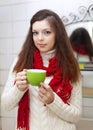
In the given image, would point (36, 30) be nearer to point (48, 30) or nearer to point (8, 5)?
point (48, 30)

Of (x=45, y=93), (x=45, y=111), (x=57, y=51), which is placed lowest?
(x=45, y=111)

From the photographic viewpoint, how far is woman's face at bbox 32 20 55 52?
926 millimetres

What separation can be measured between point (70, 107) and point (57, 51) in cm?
23

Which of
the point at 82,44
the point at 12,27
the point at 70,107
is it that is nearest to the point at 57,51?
the point at 70,107

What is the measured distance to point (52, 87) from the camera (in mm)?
932

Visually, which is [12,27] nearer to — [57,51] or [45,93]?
[57,51]

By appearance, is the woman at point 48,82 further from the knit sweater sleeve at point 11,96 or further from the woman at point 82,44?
the woman at point 82,44

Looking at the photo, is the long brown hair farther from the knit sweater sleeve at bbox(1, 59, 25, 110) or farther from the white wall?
the white wall

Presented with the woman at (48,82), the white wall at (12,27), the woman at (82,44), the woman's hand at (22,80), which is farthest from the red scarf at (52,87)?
the white wall at (12,27)

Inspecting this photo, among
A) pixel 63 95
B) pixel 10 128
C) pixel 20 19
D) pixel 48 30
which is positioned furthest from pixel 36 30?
pixel 10 128

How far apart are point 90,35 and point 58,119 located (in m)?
0.66

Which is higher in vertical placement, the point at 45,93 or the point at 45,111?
the point at 45,93

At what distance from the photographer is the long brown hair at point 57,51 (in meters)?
0.95

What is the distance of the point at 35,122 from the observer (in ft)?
2.98
